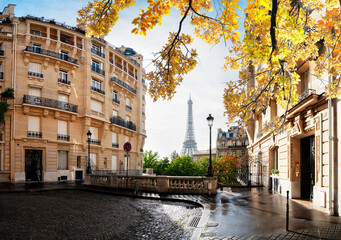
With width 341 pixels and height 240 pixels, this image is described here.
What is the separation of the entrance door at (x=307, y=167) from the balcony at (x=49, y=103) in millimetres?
23774

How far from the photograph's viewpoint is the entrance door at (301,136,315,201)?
12.5 m

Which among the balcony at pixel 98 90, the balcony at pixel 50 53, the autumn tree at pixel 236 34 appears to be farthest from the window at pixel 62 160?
the autumn tree at pixel 236 34

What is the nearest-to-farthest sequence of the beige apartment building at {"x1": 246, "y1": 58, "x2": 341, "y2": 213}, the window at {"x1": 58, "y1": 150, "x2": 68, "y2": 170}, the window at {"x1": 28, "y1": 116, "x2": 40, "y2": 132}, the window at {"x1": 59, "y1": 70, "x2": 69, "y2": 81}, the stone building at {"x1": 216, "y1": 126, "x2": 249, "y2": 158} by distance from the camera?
1. the beige apartment building at {"x1": 246, "y1": 58, "x2": 341, "y2": 213}
2. the window at {"x1": 28, "y1": 116, "x2": 40, "y2": 132}
3. the window at {"x1": 58, "y1": 150, "x2": 68, "y2": 170}
4. the window at {"x1": 59, "y1": 70, "x2": 69, "y2": 81}
5. the stone building at {"x1": 216, "y1": 126, "x2": 249, "y2": 158}

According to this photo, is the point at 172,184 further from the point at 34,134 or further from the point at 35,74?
the point at 35,74

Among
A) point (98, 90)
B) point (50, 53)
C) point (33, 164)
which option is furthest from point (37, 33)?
point (33, 164)

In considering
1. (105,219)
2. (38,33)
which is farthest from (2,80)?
(105,219)

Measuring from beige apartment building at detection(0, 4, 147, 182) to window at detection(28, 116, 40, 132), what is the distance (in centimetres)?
4

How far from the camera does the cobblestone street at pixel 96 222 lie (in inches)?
256

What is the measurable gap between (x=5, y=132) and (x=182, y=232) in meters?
24.4

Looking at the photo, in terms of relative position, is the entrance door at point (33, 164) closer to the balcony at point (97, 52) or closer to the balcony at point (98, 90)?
the balcony at point (98, 90)

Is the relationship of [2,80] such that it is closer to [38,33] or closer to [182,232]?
[38,33]

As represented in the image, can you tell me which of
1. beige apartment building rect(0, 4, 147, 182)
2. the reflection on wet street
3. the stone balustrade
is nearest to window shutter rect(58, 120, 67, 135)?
beige apartment building rect(0, 4, 147, 182)

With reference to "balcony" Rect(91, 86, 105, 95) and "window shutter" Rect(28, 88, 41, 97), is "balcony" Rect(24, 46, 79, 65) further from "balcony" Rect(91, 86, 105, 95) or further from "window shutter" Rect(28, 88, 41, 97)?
"window shutter" Rect(28, 88, 41, 97)

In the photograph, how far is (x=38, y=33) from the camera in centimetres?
2848
